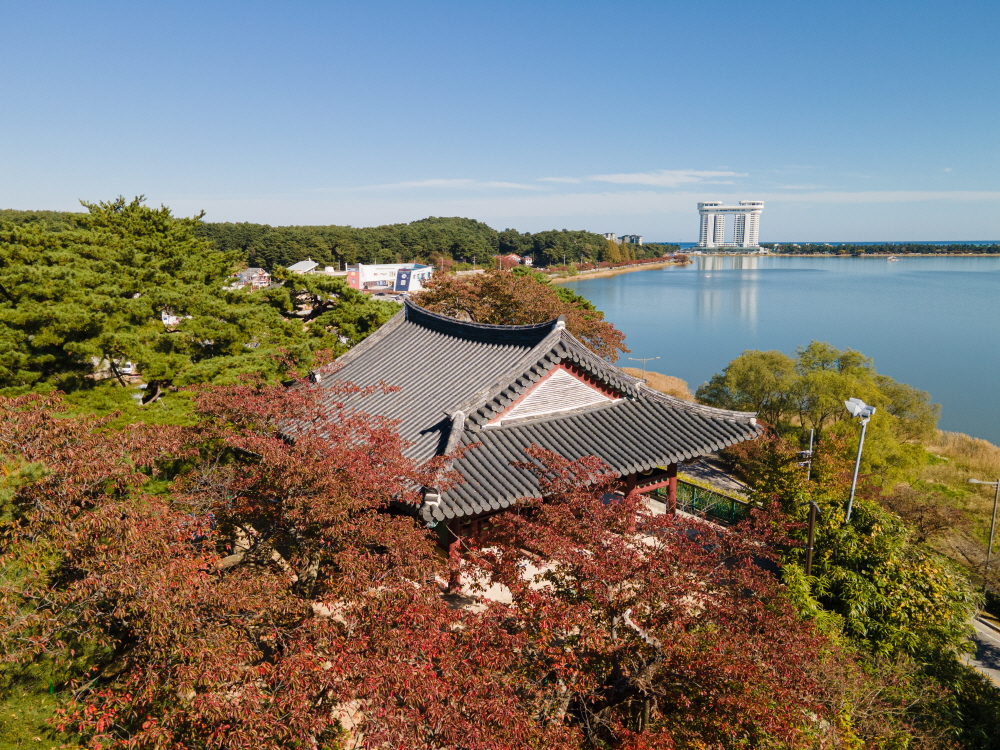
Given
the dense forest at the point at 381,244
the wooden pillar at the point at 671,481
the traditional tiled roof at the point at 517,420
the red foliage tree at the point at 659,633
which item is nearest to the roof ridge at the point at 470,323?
the traditional tiled roof at the point at 517,420

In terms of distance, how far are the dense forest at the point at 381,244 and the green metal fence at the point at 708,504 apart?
76.1m

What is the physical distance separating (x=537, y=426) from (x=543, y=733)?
5.91 m

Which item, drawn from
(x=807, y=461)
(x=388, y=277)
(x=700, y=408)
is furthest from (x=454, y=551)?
(x=388, y=277)

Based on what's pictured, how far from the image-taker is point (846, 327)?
60.3m

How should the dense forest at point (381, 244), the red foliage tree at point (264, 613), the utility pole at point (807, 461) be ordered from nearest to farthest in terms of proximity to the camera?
1. the red foliage tree at point (264, 613)
2. the utility pole at point (807, 461)
3. the dense forest at point (381, 244)

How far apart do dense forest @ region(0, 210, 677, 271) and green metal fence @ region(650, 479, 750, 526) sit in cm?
7606

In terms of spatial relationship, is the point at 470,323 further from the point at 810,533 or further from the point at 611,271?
the point at 611,271

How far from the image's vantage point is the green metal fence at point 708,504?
50.3 feet

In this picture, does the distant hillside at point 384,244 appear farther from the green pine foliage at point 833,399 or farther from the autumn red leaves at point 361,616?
the autumn red leaves at point 361,616

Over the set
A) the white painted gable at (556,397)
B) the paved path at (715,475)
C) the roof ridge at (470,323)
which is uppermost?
the roof ridge at (470,323)

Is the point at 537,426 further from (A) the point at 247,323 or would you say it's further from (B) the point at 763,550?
(A) the point at 247,323

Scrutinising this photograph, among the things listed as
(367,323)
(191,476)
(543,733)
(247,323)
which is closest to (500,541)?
(543,733)

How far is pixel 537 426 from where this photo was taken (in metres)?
10.7

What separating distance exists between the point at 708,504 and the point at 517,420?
26.5 feet
